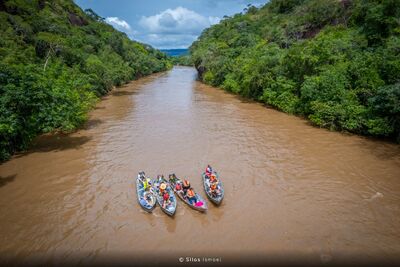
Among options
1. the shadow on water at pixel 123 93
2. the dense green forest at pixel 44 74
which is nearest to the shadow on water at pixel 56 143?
the dense green forest at pixel 44 74

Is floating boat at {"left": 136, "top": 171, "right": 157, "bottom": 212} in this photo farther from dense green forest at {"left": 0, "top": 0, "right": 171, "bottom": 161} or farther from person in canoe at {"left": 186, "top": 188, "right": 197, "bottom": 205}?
dense green forest at {"left": 0, "top": 0, "right": 171, "bottom": 161}

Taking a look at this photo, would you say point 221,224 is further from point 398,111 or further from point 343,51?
point 343,51

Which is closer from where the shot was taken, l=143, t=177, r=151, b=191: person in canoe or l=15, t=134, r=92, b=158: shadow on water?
l=143, t=177, r=151, b=191: person in canoe

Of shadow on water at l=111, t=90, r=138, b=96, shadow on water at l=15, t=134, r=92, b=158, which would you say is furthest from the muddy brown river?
shadow on water at l=111, t=90, r=138, b=96

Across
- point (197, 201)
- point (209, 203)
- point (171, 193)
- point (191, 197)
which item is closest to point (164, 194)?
point (171, 193)

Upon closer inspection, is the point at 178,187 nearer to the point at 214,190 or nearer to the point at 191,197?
the point at 191,197
